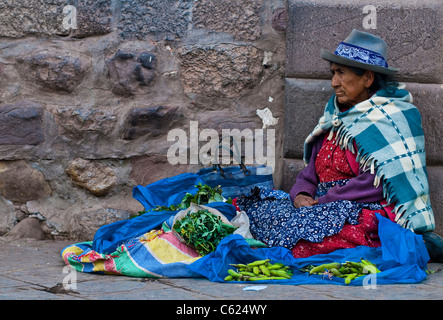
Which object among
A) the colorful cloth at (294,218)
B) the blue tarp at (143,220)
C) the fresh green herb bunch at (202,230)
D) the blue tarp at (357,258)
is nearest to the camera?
the blue tarp at (357,258)

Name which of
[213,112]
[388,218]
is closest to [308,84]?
[213,112]

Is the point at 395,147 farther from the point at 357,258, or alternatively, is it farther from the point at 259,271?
the point at 259,271

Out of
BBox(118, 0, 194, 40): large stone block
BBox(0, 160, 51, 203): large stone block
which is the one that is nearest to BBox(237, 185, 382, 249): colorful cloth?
BBox(118, 0, 194, 40): large stone block

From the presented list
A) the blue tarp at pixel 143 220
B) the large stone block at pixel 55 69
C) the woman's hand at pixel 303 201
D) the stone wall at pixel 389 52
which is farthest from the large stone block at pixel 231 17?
the woman's hand at pixel 303 201

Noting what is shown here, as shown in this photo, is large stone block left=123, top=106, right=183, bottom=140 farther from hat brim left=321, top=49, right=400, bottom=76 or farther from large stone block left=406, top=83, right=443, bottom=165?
large stone block left=406, top=83, right=443, bottom=165

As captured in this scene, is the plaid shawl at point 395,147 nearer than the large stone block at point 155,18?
Yes

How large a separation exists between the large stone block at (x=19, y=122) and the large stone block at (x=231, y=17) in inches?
44.5

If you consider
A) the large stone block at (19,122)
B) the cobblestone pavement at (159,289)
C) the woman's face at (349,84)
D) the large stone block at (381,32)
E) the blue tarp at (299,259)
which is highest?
the large stone block at (381,32)

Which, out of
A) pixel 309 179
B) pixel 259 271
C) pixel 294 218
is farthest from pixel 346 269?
pixel 309 179

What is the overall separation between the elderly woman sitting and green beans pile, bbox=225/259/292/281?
0.31 m

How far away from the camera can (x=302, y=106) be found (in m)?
3.72

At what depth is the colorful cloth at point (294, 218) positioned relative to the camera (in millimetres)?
3141

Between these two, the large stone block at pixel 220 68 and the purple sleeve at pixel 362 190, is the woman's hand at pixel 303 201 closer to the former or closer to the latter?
the purple sleeve at pixel 362 190

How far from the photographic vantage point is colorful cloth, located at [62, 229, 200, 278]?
287 centimetres
